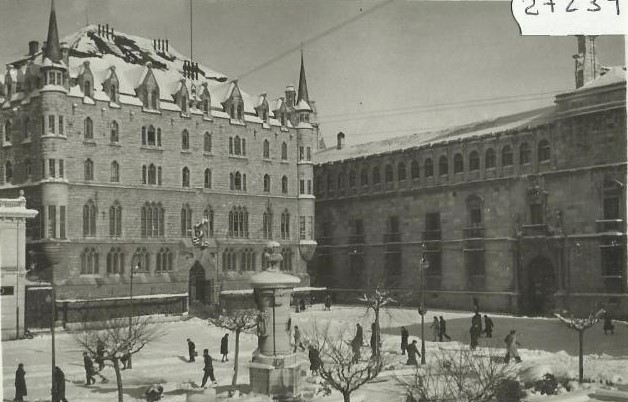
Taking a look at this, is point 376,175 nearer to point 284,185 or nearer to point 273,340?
point 284,185

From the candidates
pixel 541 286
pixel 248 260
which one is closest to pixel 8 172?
pixel 248 260

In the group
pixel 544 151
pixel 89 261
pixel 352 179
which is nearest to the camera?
pixel 89 261

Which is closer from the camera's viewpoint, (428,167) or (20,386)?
(20,386)

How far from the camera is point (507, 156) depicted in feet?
162

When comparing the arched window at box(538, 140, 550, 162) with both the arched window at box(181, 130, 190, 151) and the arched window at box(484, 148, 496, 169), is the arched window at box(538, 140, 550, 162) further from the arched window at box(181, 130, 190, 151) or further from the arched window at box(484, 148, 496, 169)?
the arched window at box(181, 130, 190, 151)

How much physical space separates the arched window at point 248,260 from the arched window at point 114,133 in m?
12.4

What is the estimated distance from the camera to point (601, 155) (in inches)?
1681

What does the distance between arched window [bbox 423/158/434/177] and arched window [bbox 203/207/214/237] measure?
1541cm

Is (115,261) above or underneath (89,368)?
above

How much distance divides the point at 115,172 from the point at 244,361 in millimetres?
19527

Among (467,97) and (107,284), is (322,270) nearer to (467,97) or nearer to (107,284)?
(107,284)

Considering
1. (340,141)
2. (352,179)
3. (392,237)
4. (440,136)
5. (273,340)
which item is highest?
(340,141)

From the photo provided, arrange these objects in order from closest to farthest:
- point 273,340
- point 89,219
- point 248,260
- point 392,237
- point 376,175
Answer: point 273,340
point 89,219
point 248,260
point 392,237
point 376,175

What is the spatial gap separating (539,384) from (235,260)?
106 ft
